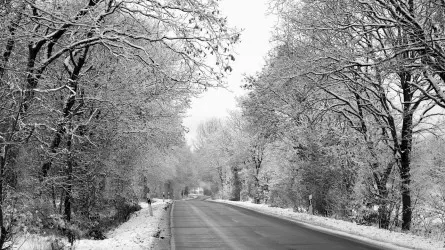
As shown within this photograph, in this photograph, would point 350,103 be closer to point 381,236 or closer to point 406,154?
point 406,154

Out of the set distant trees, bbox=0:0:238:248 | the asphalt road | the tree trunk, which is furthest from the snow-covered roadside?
distant trees, bbox=0:0:238:248

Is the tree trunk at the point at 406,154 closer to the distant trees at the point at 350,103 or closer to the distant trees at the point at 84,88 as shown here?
the distant trees at the point at 350,103

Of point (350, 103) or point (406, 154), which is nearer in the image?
point (406, 154)

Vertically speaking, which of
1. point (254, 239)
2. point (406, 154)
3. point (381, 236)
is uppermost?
point (406, 154)

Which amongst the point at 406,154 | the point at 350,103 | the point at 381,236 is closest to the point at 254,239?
the point at 381,236

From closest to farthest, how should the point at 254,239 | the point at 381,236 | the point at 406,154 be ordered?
the point at 254,239, the point at 381,236, the point at 406,154

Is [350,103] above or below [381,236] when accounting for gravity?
above

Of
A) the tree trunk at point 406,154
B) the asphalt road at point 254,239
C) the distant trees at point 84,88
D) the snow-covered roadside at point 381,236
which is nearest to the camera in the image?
the distant trees at point 84,88

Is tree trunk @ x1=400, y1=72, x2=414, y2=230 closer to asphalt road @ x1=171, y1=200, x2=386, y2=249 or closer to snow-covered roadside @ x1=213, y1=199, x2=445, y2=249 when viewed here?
snow-covered roadside @ x1=213, y1=199, x2=445, y2=249

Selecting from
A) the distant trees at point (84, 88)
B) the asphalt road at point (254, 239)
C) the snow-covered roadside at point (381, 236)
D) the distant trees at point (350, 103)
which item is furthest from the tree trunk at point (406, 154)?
the distant trees at point (84, 88)

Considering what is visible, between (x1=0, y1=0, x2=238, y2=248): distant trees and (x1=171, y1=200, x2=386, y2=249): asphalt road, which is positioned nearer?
(x1=0, y1=0, x2=238, y2=248): distant trees

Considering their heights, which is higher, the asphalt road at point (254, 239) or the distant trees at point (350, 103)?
the distant trees at point (350, 103)

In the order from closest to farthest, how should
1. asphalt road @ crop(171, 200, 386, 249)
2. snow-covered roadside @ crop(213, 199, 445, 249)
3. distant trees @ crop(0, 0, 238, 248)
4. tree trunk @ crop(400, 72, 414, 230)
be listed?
1. distant trees @ crop(0, 0, 238, 248)
2. asphalt road @ crop(171, 200, 386, 249)
3. snow-covered roadside @ crop(213, 199, 445, 249)
4. tree trunk @ crop(400, 72, 414, 230)

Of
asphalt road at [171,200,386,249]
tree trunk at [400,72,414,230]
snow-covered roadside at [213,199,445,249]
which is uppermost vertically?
tree trunk at [400,72,414,230]
